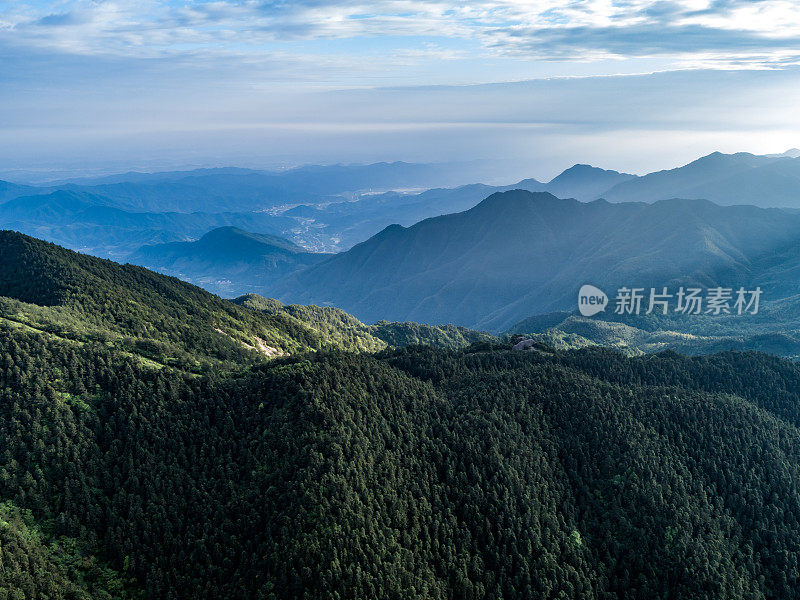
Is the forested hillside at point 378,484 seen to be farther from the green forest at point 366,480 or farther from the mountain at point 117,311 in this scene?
the mountain at point 117,311

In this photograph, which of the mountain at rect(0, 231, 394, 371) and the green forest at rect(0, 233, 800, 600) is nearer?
the green forest at rect(0, 233, 800, 600)

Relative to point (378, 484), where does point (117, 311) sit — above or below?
above

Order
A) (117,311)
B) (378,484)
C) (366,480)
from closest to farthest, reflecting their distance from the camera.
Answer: (366,480)
(378,484)
(117,311)

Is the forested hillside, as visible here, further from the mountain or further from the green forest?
the mountain

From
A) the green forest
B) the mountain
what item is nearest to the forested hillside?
the green forest

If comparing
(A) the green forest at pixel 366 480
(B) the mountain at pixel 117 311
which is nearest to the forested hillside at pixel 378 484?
(A) the green forest at pixel 366 480

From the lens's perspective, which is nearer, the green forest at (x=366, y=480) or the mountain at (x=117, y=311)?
the green forest at (x=366, y=480)

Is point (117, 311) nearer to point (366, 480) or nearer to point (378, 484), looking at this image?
point (366, 480)

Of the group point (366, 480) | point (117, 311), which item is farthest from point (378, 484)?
point (117, 311)

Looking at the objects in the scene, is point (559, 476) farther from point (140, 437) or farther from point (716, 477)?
point (140, 437)
